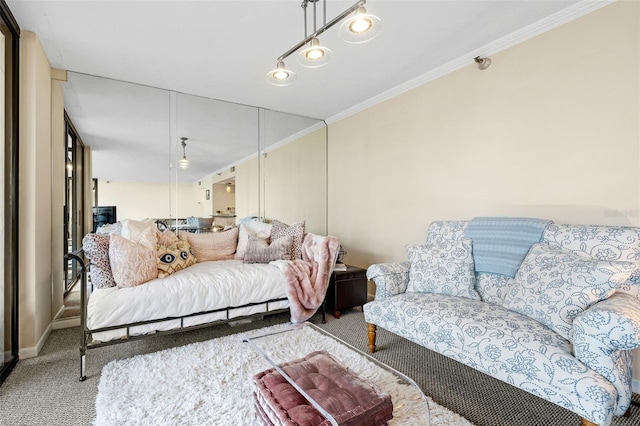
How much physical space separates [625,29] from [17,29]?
13.5 feet

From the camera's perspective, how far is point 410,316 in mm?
2006

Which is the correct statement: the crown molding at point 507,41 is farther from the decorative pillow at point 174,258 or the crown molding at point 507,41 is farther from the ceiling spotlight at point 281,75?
the decorative pillow at point 174,258

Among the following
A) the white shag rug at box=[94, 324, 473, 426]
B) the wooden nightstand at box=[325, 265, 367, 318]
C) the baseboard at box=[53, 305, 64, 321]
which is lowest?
the white shag rug at box=[94, 324, 473, 426]

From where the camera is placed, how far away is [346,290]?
3230 mm

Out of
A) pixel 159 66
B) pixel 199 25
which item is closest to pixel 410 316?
pixel 199 25

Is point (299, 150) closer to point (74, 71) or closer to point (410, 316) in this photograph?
point (74, 71)

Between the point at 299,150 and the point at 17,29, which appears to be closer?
the point at 17,29

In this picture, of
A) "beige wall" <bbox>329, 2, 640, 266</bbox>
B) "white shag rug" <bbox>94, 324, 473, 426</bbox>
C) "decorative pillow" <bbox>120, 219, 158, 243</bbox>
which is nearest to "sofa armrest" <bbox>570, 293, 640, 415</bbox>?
"white shag rug" <bbox>94, 324, 473, 426</bbox>

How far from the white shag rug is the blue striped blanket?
103 cm

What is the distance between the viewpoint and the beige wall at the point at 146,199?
10.5 ft

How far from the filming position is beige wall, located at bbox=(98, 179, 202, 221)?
10.5 ft

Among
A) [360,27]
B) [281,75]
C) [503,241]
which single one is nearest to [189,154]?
[281,75]

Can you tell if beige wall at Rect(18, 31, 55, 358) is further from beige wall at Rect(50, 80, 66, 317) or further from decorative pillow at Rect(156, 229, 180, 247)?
decorative pillow at Rect(156, 229, 180, 247)

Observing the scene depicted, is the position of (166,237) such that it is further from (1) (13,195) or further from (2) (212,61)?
(2) (212,61)
